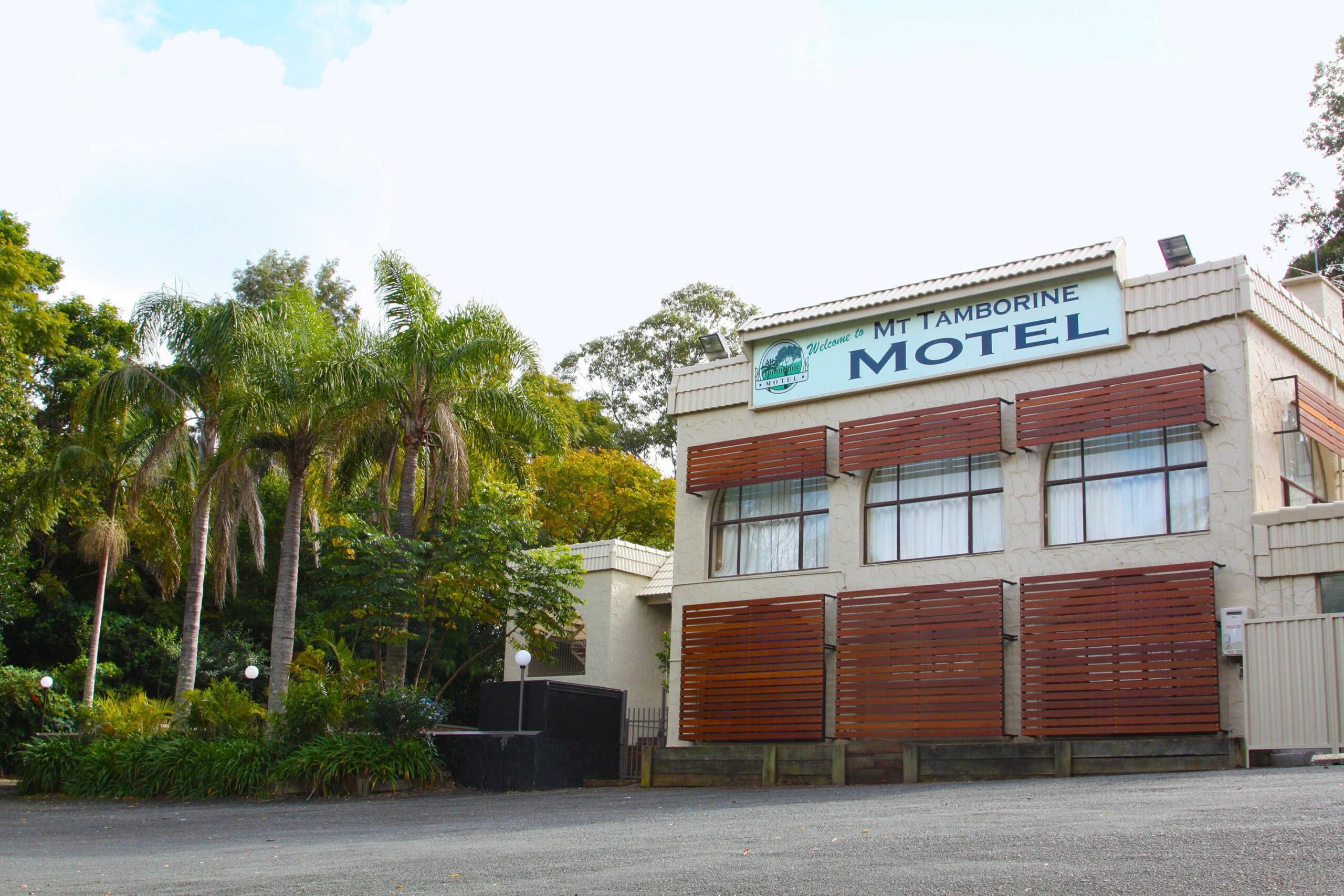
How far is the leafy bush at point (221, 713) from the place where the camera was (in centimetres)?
2194

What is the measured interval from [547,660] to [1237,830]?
17656 millimetres

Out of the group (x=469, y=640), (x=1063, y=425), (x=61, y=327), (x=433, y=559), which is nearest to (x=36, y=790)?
(x=433, y=559)

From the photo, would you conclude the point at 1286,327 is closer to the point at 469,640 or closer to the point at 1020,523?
the point at 1020,523

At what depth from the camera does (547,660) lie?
79.5ft

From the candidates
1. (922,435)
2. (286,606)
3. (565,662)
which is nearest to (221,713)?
(286,606)

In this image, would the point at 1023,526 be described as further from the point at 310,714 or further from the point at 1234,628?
the point at 310,714

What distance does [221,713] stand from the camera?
864 inches

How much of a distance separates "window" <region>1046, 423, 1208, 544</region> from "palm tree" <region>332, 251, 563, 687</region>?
943cm

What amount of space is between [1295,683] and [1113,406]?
4304 mm

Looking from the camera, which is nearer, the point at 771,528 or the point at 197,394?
the point at 771,528

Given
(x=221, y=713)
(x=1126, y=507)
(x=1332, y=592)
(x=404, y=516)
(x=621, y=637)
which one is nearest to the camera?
(x=1332, y=592)

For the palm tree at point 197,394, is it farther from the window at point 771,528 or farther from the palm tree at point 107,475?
the window at point 771,528

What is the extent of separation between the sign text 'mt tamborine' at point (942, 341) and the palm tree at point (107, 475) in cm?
1319

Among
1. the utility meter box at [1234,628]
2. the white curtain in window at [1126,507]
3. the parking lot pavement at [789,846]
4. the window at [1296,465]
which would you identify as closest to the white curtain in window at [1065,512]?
the white curtain in window at [1126,507]
